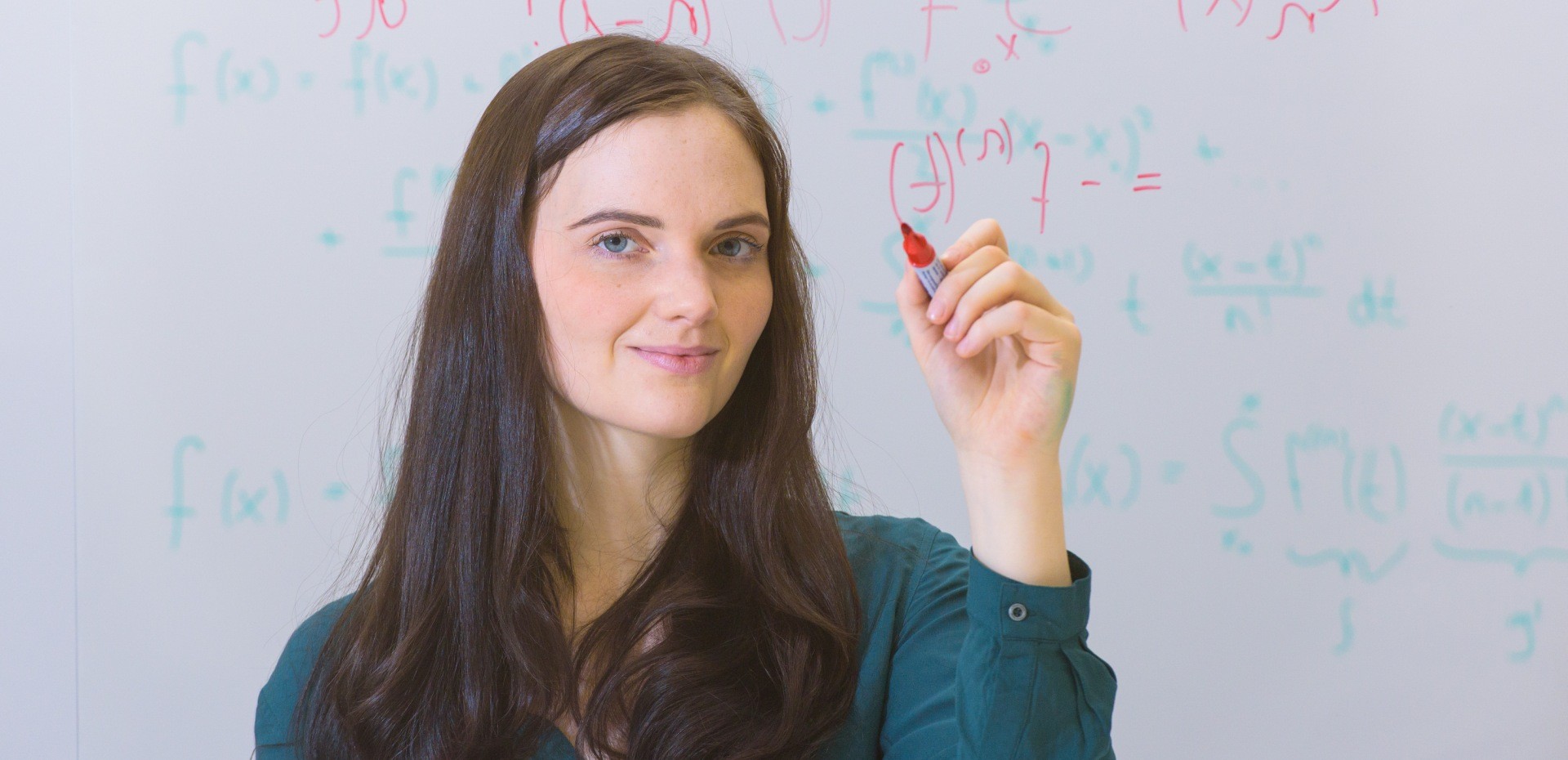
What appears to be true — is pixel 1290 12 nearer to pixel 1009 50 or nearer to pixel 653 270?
pixel 1009 50

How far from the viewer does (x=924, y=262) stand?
0.89 m

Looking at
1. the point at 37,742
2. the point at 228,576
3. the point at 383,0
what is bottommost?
the point at 37,742

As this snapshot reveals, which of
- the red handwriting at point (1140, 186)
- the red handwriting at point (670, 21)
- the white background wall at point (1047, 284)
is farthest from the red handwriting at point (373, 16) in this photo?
the red handwriting at point (1140, 186)

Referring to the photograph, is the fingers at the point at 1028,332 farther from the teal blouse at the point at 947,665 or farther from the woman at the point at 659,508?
the teal blouse at the point at 947,665

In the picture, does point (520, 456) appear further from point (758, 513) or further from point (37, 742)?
point (37, 742)

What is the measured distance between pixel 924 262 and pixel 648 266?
10.2 inches

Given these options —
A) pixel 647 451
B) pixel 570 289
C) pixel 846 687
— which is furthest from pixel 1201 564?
pixel 570 289

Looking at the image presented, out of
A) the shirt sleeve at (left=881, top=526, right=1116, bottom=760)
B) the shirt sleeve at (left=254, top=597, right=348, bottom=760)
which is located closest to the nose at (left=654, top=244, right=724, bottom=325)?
the shirt sleeve at (left=881, top=526, right=1116, bottom=760)

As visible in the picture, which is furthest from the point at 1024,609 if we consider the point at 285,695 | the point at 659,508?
the point at 285,695

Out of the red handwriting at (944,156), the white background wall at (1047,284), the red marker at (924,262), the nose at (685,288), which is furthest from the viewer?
the red handwriting at (944,156)

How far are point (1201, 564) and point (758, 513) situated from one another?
2.90 feet

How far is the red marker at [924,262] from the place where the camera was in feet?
2.86

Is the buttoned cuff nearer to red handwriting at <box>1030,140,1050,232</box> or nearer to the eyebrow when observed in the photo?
the eyebrow

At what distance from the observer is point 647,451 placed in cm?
114
